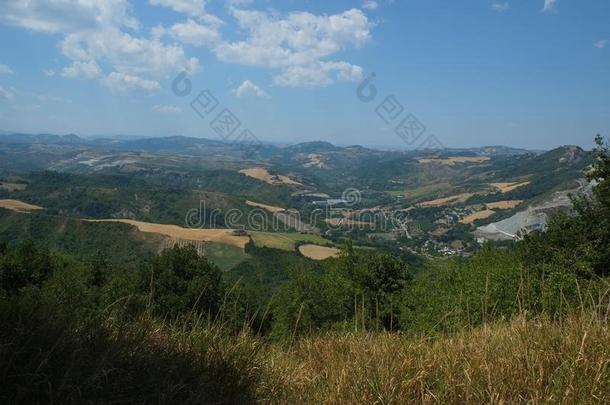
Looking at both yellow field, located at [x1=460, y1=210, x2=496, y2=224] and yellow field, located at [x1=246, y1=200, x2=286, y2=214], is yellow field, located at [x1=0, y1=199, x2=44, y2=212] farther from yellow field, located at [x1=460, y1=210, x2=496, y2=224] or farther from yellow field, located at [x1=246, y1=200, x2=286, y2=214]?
yellow field, located at [x1=460, y1=210, x2=496, y2=224]

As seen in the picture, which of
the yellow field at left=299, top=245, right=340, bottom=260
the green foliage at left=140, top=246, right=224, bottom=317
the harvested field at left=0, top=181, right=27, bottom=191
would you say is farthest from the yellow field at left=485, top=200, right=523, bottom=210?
the harvested field at left=0, top=181, right=27, bottom=191

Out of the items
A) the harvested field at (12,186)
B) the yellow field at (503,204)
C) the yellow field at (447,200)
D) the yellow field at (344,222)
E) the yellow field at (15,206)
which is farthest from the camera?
the yellow field at (447,200)

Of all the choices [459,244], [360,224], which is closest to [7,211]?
[360,224]

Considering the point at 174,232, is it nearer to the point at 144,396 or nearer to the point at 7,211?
the point at 7,211

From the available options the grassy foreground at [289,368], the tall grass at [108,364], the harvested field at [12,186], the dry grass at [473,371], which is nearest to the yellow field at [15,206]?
the harvested field at [12,186]

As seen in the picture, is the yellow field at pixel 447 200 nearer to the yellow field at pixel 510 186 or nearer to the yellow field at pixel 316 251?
the yellow field at pixel 510 186
